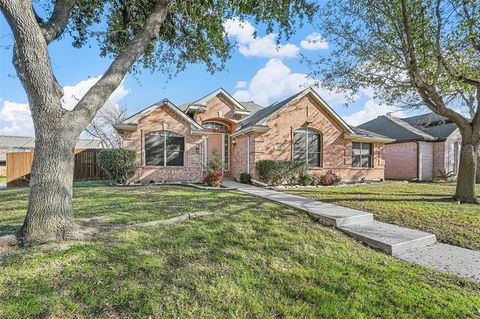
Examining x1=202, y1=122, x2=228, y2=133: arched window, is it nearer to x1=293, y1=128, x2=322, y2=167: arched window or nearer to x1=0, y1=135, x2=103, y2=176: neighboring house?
x1=293, y1=128, x2=322, y2=167: arched window

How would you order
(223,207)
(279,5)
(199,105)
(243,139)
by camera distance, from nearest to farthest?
(223,207) < (279,5) < (243,139) < (199,105)

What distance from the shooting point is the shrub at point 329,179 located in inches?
573

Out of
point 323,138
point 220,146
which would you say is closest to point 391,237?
point 323,138

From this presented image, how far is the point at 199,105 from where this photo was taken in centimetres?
1662

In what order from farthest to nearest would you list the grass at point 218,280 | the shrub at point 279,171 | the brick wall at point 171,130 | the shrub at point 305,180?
→ the shrub at point 305,180
the brick wall at point 171,130
the shrub at point 279,171
the grass at point 218,280

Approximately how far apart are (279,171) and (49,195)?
10636mm

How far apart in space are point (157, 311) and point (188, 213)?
322 cm

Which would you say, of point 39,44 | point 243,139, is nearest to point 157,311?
point 39,44

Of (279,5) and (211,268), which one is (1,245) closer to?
(211,268)

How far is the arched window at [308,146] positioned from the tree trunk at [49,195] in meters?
12.2

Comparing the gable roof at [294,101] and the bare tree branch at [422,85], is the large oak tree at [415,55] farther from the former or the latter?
the gable roof at [294,101]

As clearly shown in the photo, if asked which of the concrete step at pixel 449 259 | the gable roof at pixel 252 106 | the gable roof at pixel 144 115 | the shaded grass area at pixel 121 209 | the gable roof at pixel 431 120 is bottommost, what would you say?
the concrete step at pixel 449 259

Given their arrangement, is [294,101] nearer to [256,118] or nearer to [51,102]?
[256,118]

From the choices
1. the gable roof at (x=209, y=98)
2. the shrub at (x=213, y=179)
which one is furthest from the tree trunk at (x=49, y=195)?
the gable roof at (x=209, y=98)
